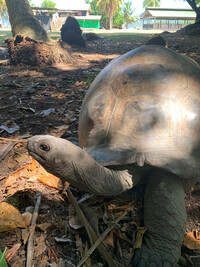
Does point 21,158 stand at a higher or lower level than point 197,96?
lower

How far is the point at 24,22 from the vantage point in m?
8.02

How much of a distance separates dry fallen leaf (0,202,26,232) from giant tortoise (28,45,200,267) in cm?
58

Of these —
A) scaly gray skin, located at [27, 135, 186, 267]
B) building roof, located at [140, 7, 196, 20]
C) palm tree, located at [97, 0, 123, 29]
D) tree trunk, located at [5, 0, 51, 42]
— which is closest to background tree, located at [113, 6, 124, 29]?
palm tree, located at [97, 0, 123, 29]

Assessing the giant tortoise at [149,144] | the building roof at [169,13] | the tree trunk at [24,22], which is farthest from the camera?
the building roof at [169,13]

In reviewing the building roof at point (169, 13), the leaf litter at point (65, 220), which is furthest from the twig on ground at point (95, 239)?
the building roof at point (169, 13)

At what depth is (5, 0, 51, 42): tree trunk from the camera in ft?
25.9

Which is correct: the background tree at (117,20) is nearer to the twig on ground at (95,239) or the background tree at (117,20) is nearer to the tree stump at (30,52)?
the tree stump at (30,52)

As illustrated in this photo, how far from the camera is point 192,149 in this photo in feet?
6.13

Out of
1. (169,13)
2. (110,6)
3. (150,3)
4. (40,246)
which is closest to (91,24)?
(110,6)

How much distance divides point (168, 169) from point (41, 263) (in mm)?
1091

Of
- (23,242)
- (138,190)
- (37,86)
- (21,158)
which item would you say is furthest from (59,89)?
(23,242)

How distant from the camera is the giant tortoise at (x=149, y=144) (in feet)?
5.41

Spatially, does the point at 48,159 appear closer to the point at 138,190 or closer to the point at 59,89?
the point at 138,190

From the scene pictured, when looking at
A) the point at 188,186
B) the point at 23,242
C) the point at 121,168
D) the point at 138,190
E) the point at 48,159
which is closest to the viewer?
the point at 48,159
